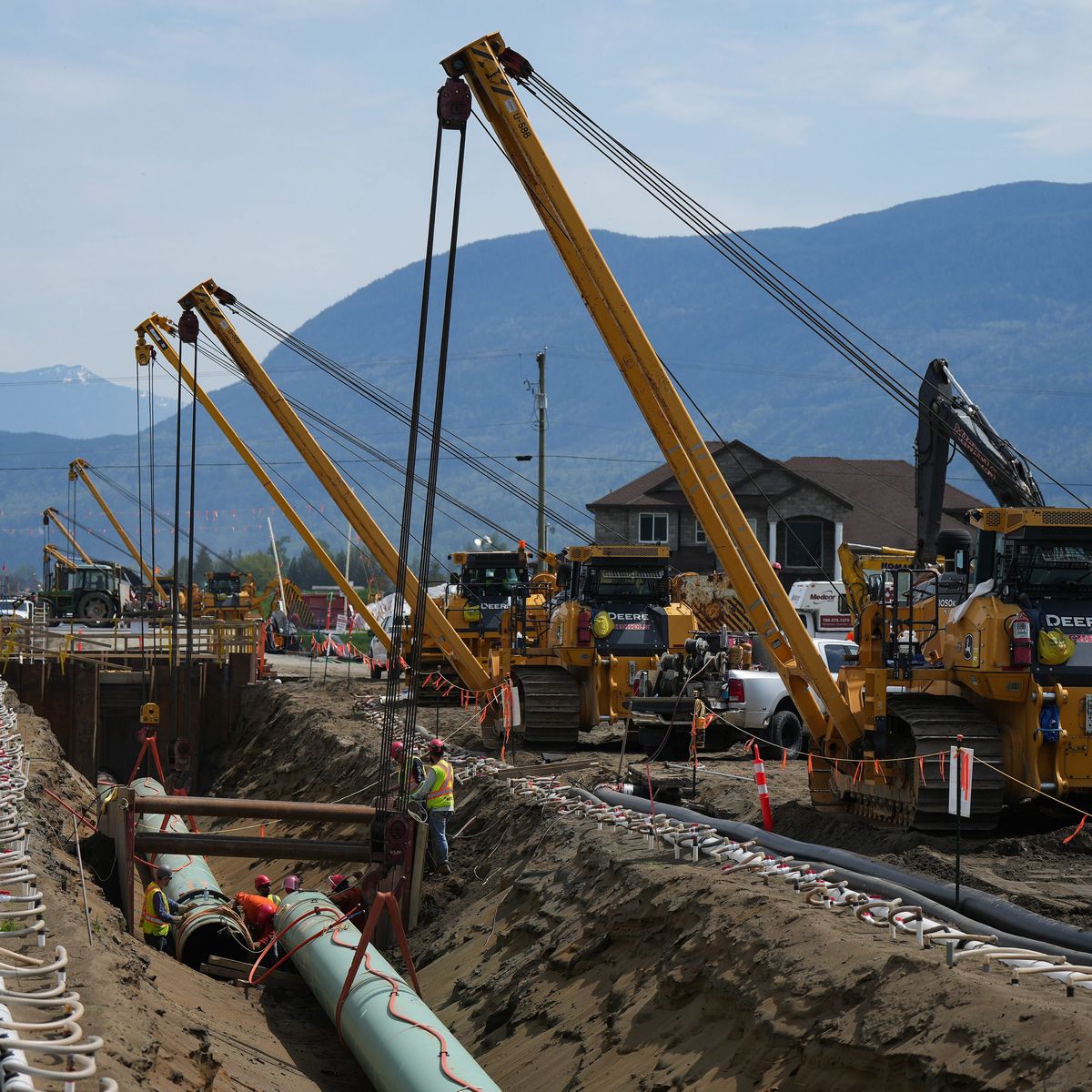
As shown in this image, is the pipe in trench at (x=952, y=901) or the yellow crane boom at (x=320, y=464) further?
the yellow crane boom at (x=320, y=464)

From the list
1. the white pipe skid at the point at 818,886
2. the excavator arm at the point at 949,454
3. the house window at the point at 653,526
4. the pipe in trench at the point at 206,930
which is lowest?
the pipe in trench at the point at 206,930

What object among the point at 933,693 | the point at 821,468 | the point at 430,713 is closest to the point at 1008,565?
the point at 933,693

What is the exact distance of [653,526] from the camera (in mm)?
70375

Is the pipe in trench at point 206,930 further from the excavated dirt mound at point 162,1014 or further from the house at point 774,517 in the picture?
the house at point 774,517

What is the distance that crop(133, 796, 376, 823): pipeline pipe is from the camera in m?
15.6

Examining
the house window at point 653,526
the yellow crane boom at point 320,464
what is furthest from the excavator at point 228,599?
the yellow crane boom at point 320,464

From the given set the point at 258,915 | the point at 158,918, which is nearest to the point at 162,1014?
the point at 158,918

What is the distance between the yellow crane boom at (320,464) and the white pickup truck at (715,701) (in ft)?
26.3

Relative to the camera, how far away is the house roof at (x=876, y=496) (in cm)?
7275

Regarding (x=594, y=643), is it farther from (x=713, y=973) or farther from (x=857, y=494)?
(x=857, y=494)

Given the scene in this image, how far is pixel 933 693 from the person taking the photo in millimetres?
16641

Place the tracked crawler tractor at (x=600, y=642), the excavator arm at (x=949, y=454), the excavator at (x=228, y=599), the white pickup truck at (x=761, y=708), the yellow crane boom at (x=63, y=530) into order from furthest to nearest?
the yellow crane boom at (x=63, y=530), the excavator at (x=228, y=599), the tracked crawler tractor at (x=600, y=642), the white pickup truck at (x=761, y=708), the excavator arm at (x=949, y=454)

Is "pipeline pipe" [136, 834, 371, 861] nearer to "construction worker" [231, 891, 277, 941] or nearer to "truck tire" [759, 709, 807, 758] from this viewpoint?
"construction worker" [231, 891, 277, 941]

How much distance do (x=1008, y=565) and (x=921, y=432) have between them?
15.3 feet
